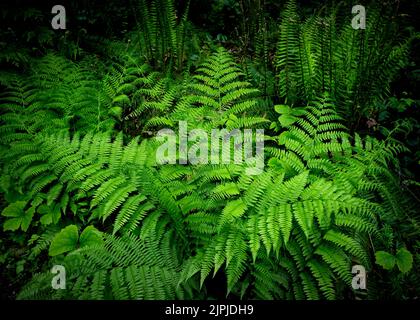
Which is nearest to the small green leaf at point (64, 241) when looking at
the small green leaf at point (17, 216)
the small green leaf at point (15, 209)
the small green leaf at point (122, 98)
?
the small green leaf at point (17, 216)

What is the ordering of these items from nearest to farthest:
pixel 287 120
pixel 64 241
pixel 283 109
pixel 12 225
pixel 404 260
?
pixel 404 260 → pixel 64 241 → pixel 12 225 → pixel 287 120 → pixel 283 109

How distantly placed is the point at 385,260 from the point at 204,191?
1585 mm

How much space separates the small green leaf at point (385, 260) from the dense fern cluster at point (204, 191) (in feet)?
0.37

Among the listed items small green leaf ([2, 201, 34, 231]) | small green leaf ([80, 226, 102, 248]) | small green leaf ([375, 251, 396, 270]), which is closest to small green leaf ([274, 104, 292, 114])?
small green leaf ([375, 251, 396, 270])

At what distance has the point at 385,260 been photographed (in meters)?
2.36

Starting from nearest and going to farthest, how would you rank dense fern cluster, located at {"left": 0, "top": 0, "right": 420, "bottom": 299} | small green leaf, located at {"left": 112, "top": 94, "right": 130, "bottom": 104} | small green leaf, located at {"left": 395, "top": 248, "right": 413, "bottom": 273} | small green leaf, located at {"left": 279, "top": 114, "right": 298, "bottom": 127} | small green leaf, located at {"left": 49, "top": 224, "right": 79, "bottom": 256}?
dense fern cluster, located at {"left": 0, "top": 0, "right": 420, "bottom": 299} → small green leaf, located at {"left": 395, "top": 248, "right": 413, "bottom": 273} → small green leaf, located at {"left": 49, "top": 224, "right": 79, "bottom": 256} → small green leaf, located at {"left": 279, "top": 114, "right": 298, "bottom": 127} → small green leaf, located at {"left": 112, "top": 94, "right": 130, "bottom": 104}

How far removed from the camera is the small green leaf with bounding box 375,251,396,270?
7.66 feet

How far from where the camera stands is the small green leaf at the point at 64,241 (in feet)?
7.96

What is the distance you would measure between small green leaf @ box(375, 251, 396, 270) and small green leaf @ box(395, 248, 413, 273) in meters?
0.04

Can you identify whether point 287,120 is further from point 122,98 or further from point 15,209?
point 15,209

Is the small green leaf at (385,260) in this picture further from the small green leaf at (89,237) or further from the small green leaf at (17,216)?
the small green leaf at (17,216)

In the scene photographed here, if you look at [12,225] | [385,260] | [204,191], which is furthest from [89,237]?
[385,260]

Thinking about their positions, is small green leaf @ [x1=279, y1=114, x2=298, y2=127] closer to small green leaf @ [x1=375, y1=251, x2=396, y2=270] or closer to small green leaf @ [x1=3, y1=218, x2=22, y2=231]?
small green leaf @ [x1=375, y1=251, x2=396, y2=270]

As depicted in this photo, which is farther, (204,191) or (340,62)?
(340,62)
